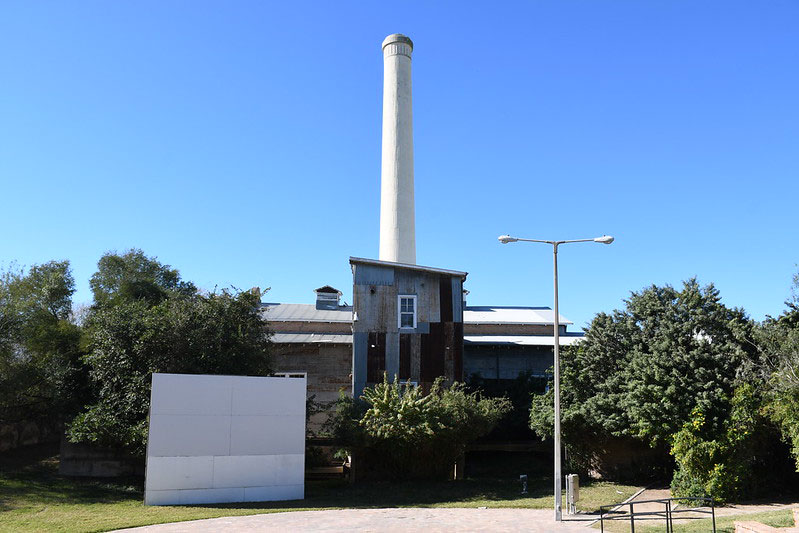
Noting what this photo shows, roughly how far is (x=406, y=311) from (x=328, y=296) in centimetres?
1212

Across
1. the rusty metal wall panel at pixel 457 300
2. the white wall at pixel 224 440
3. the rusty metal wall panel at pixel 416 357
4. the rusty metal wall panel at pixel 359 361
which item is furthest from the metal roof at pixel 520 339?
the white wall at pixel 224 440

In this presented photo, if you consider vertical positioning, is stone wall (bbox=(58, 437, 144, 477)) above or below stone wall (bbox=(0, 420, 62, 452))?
below

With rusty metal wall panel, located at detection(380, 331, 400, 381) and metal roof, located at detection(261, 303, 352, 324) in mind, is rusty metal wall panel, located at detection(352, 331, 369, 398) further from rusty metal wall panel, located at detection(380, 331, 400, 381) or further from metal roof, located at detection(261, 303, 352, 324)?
metal roof, located at detection(261, 303, 352, 324)

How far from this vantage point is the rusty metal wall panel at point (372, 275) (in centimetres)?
3055

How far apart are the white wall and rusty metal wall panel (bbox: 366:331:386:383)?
6276 millimetres

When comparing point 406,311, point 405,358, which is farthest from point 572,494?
point 406,311

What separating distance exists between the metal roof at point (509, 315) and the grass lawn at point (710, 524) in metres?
19.0

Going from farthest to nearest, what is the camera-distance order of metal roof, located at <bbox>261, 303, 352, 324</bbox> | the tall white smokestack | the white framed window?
1. the tall white smokestack
2. metal roof, located at <bbox>261, 303, 352, 324</bbox>
3. the white framed window

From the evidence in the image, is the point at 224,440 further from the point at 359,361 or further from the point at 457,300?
the point at 457,300

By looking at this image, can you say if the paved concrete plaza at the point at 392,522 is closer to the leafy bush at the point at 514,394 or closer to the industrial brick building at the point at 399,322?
the industrial brick building at the point at 399,322

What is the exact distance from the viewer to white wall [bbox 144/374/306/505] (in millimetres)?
21406

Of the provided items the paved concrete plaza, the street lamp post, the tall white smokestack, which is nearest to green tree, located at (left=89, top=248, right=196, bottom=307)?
the tall white smokestack

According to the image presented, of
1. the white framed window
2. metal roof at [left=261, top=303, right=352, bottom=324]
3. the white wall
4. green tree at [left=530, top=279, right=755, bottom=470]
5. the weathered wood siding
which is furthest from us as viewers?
metal roof at [left=261, top=303, right=352, bottom=324]

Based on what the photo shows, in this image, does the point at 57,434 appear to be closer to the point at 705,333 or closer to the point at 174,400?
the point at 174,400
